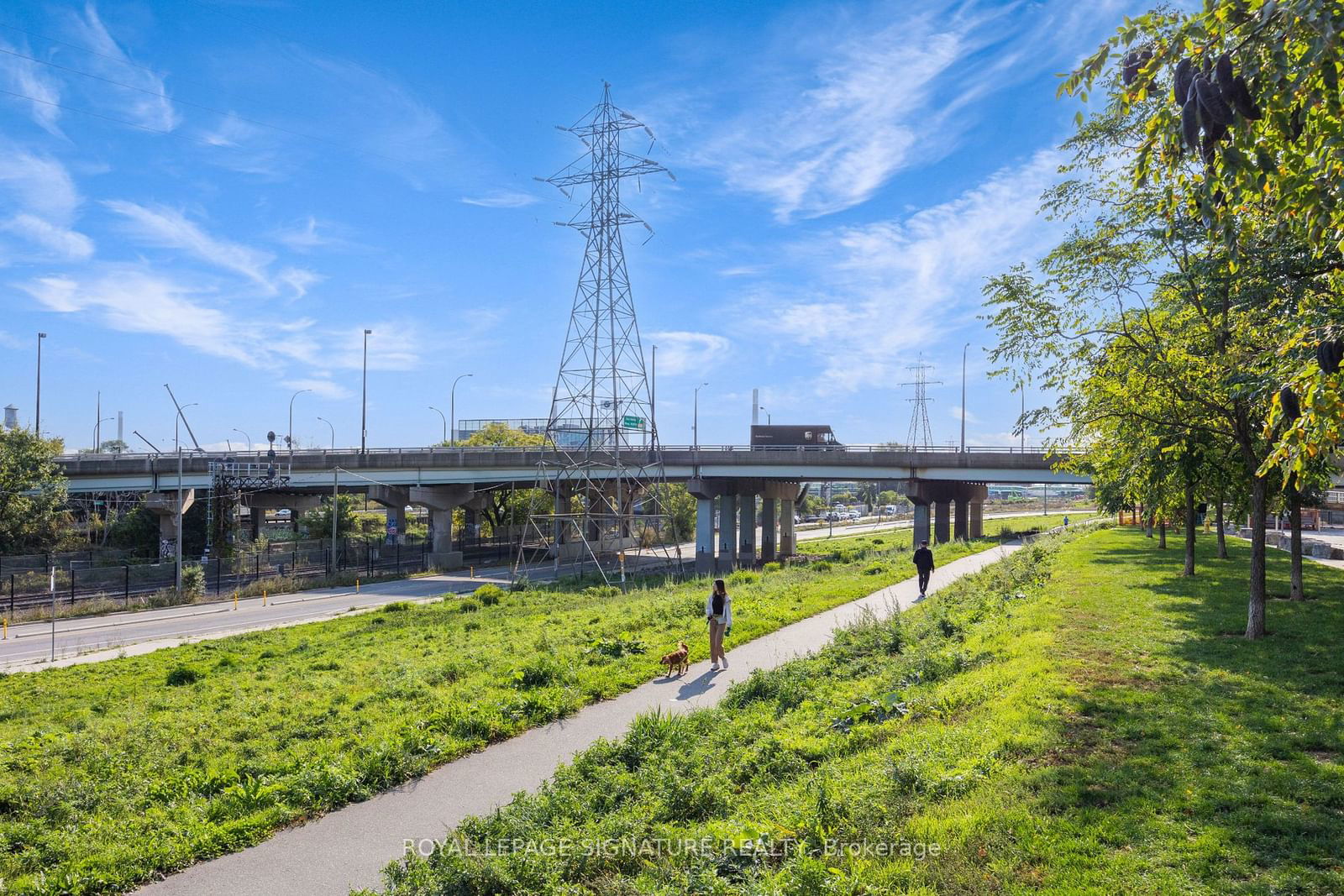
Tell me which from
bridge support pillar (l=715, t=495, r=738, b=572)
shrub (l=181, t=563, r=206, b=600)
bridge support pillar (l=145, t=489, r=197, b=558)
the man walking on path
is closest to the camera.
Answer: the man walking on path

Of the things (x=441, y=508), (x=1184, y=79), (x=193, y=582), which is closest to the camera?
(x=1184, y=79)

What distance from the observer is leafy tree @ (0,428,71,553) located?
152 ft

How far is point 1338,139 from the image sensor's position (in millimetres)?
4617

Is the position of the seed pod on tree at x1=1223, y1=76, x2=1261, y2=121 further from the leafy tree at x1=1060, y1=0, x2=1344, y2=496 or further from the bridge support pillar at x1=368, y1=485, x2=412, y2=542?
the bridge support pillar at x1=368, y1=485, x2=412, y2=542

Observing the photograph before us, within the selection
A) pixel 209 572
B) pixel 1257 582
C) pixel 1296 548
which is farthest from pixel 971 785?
pixel 209 572

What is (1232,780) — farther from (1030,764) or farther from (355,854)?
(355,854)

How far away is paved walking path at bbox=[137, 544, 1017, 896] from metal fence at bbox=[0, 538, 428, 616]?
937 inches

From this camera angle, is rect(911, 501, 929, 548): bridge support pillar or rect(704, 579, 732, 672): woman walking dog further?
rect(911, 501, 929, 548): bridge support pillar

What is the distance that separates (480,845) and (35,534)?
2314 inches

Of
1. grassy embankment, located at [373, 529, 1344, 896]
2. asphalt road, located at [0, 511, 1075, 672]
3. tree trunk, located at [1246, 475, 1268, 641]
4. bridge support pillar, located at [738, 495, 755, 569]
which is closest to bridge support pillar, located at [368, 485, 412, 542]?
asphalt road, located at [0, 511, 1075, 672]

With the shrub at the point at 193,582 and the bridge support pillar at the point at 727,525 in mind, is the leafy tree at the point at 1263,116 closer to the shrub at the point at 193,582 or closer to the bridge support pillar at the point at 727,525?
the shrub at the point at 193,582

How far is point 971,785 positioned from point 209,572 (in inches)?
1960

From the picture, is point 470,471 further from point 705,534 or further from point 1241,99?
point 1241,99

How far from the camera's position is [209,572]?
153 feet
